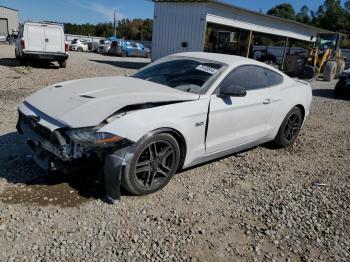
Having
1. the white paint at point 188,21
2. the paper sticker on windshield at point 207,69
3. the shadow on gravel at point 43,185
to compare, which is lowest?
the shadow on gravel at point 43,185

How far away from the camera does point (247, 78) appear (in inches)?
182

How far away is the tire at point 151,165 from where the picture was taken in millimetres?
3346

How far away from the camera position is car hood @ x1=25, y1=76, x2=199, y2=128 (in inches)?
128

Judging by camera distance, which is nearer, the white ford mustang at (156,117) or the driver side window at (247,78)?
the white ford mustang at (156,117)

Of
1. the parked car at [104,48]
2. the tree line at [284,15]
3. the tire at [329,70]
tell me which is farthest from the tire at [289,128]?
the tree line at [284,15]

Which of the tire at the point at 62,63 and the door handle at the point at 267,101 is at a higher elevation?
the door handle at the point at 267,101

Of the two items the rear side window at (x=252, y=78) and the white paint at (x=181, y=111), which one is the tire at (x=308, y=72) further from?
the white paint at (x=181, y=111)

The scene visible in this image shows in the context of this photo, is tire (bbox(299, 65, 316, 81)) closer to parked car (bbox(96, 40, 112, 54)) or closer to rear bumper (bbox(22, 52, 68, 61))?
rear bumper (bbox(22, 52, 68, 61))

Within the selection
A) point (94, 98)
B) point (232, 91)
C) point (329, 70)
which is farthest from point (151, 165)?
→ point (329, 70)

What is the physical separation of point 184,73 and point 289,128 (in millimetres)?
2214

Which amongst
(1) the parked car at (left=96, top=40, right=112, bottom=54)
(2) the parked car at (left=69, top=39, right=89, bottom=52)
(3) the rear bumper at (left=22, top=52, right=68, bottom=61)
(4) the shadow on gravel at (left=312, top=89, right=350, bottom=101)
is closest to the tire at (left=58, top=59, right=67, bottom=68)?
(3) the rear bumper at (left=22, top=52, right=68, bottom=61)

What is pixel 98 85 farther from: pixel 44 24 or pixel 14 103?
Result: pixel 44 24

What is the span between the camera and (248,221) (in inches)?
134

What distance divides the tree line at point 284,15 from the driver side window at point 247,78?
2129 inches
